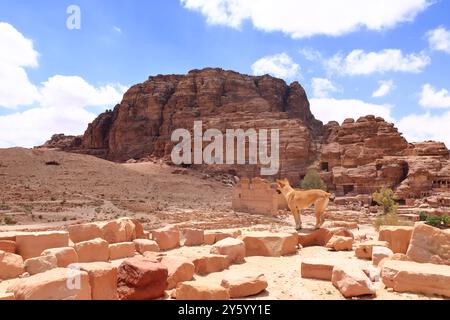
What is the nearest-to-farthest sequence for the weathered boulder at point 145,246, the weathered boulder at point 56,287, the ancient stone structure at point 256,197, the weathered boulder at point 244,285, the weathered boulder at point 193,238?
the weathered boulder at point 56,287
the weathered boulder at point 244,285
the weathered boulder at point 145,246
the weathered boulder at point 193,238
the ancient stone structure at point 256,197

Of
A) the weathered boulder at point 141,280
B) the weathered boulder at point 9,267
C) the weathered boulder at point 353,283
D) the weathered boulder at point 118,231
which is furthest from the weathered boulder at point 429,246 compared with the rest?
the weathered boulder at point 9,267

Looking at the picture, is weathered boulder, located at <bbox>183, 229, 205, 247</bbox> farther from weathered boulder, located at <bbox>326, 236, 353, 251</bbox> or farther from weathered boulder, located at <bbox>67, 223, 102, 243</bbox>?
weathered boulder, located at <bbox>326, 236, 353, 251</bbox>

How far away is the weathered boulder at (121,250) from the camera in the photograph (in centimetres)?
941

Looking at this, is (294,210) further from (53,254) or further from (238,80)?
(238,80)

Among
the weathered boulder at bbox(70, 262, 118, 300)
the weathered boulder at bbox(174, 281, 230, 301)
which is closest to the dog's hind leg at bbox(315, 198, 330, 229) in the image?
the weathered boulder at bbox(174, 281, 230, 301)

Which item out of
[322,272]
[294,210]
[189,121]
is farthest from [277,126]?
[322,272]

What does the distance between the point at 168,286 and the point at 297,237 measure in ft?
17.9

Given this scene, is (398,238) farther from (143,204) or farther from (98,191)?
(98,191)

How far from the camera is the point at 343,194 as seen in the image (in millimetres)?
53156

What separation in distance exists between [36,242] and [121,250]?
1990 millimetres

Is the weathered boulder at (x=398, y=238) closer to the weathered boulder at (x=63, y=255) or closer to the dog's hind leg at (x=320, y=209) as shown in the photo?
the dog's hind leg at (x=320, y=209)

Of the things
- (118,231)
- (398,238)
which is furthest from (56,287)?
(398,238)

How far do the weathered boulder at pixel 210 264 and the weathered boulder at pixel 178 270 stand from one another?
535 mm

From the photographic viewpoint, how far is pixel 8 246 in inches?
330
